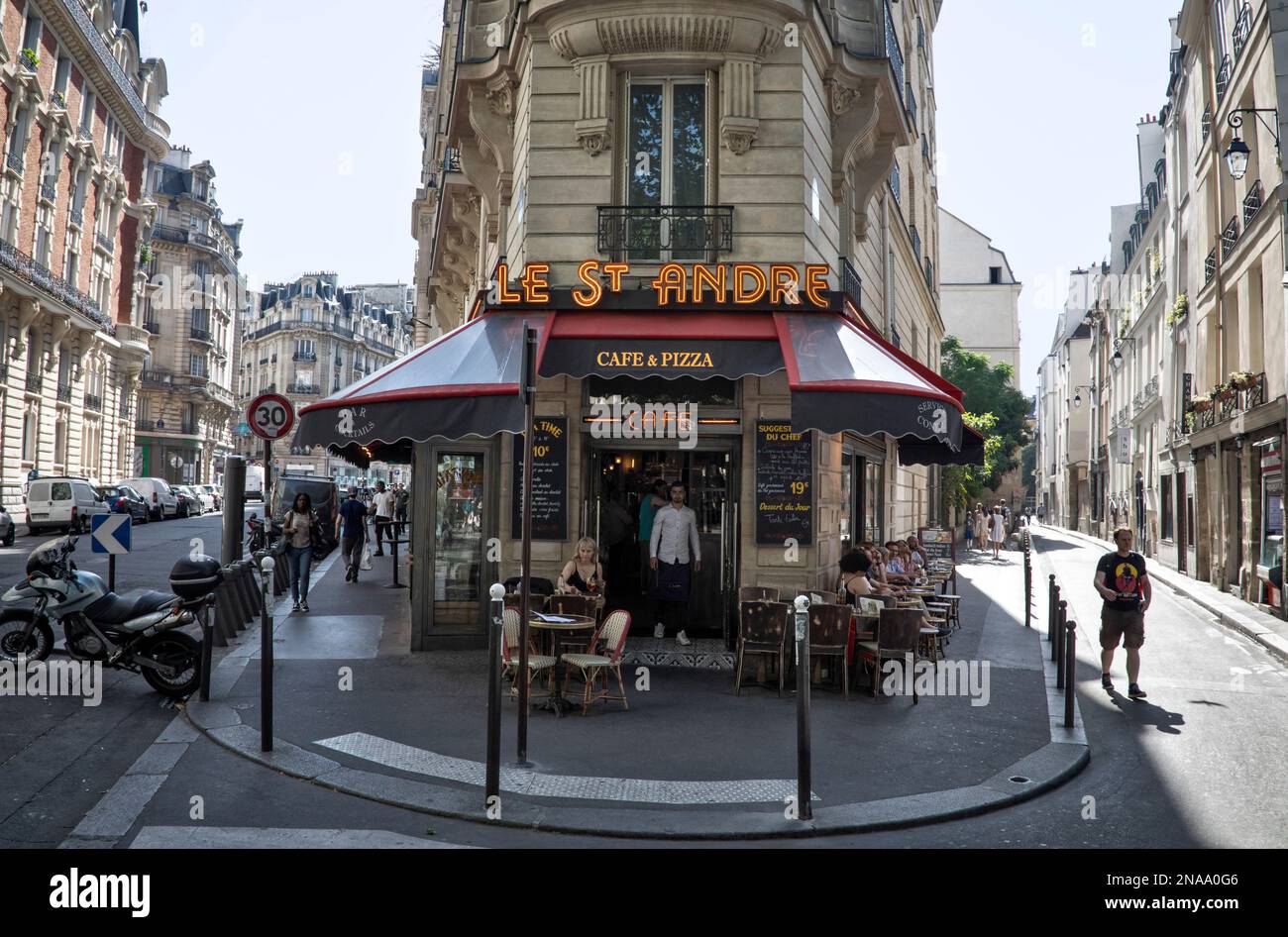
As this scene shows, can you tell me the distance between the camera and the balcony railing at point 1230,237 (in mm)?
20578

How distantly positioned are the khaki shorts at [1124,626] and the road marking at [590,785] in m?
5.11

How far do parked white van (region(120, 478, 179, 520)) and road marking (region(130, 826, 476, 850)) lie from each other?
36.8m

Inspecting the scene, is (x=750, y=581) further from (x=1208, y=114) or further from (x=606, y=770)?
(x=1208, y=114)

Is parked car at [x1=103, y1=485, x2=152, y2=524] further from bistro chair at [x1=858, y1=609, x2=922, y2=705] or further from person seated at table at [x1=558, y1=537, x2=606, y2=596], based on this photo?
bistro chair at [x1=858, y1=609, x2=922, y2=705]

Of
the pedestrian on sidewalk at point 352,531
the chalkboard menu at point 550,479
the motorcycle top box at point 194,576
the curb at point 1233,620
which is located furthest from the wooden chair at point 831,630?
the pedestrian on sidewalk at point 352,531

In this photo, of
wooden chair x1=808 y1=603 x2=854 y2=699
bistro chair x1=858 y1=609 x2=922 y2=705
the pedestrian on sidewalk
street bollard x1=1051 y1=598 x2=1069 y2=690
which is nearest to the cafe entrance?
wooden chair x1=808 y1=603 x2=854 y2=699

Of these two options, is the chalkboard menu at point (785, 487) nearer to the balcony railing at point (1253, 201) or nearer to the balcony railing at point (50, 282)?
the balcony railing at point (1253, 201)

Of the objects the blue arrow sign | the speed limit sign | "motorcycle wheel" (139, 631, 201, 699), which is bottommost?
"motorcycle wheel" (139, 631, 201, 699)

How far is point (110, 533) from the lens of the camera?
41.8 ft

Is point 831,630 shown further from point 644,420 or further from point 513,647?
point 644,420

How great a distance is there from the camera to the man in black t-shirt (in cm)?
971

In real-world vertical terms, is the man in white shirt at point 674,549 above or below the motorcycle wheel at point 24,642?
above

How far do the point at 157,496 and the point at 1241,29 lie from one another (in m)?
38.3
